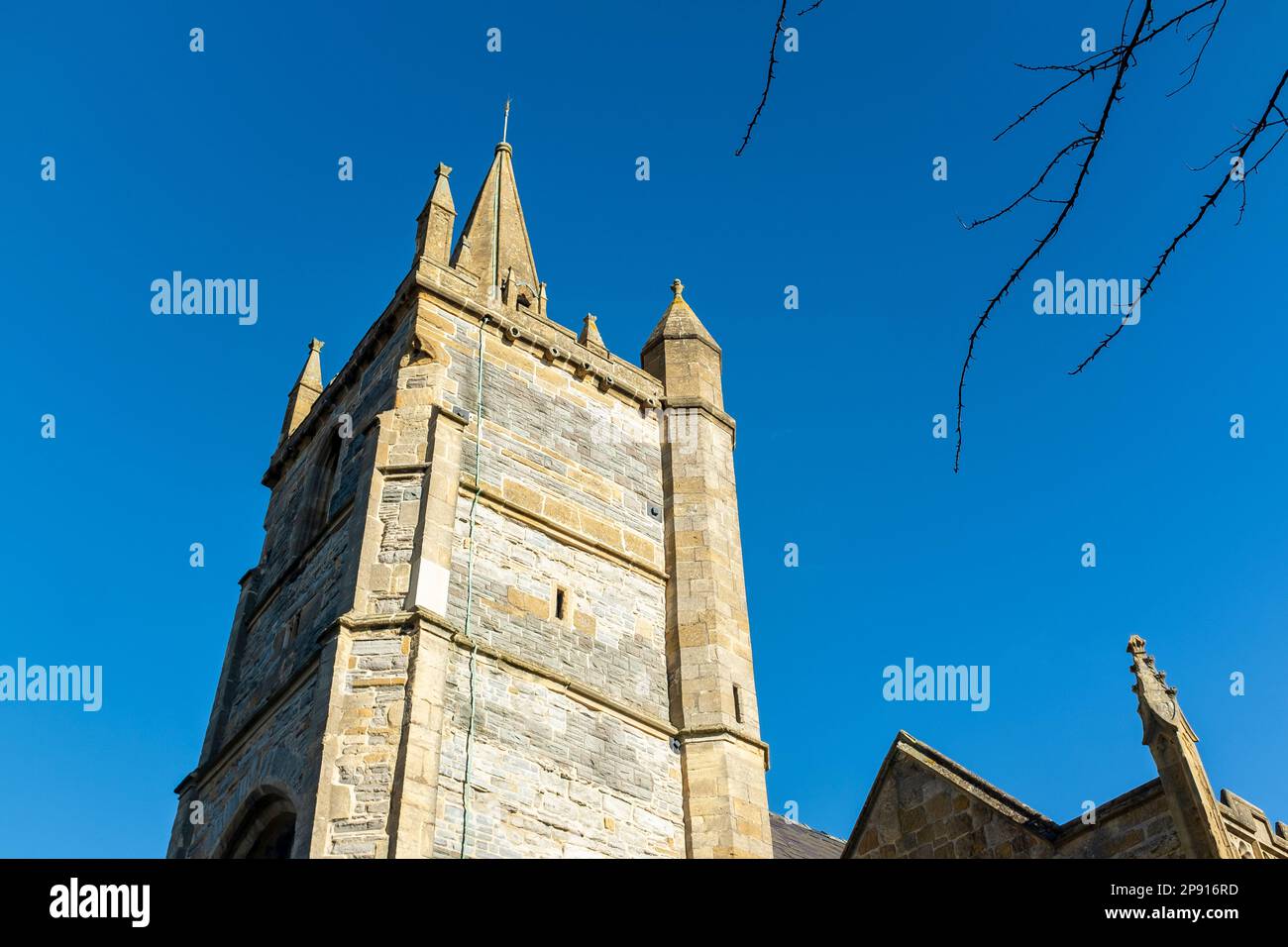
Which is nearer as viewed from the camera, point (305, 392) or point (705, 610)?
point (705, 610)

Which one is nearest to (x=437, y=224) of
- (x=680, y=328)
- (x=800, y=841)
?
(x=680, y=328)

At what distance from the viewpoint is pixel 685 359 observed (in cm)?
2022

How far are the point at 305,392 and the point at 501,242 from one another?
682 centimetres

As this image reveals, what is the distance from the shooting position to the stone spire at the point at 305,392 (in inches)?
836

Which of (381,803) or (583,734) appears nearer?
(381,803)

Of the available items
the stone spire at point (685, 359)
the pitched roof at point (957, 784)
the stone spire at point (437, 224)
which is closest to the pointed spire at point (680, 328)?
the stone spire at point (685, 359)

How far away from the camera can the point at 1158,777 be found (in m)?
12.2

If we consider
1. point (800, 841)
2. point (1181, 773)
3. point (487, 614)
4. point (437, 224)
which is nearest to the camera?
point (1181, 773)

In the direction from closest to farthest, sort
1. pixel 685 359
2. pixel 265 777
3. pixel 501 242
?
pixel 265 777 → pixel 685 359 → pixel 501 242

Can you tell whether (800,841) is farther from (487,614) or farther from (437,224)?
(437,224)
